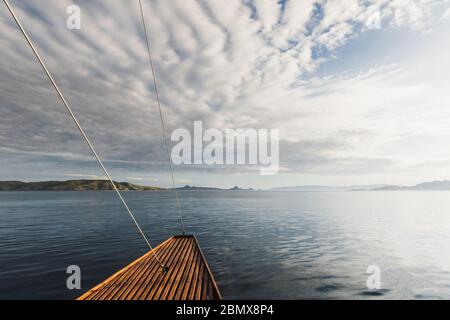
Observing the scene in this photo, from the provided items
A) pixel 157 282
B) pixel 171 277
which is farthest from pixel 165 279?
pixel 157 282

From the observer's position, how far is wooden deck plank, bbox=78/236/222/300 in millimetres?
9797

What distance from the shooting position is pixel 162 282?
1130 centimetres

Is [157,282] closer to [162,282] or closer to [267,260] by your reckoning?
[162,282]

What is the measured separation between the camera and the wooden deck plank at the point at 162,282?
9.80 metres

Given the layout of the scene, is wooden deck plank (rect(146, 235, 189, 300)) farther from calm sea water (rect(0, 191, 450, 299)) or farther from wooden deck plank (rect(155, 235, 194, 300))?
calm sea water (rect(0, 191, 450, 299))

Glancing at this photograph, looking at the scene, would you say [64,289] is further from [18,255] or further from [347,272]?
[347,272]

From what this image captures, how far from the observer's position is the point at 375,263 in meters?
20.3

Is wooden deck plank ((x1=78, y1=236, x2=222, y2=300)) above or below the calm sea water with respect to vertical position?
above

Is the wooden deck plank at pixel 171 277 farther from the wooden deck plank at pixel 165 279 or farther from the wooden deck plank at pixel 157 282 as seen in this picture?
the wooden deck plank at pixel 157 282

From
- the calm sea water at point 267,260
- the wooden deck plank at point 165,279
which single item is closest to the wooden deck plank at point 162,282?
the wooden deck plank at point 165,279

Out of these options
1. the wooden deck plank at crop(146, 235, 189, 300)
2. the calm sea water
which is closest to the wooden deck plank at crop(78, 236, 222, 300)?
the wooden deck plank at crop(146, 235, 189, 300)

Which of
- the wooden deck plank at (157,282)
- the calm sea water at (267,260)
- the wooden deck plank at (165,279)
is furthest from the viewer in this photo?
the calm sea water at (267,260)

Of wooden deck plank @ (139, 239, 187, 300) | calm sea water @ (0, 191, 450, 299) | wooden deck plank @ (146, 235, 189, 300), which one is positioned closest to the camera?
wooden deck plank @ (139, 239, 187, 300)
